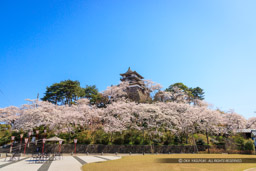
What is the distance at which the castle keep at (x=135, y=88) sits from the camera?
42709mm

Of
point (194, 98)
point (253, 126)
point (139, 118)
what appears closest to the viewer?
point (139, 118)

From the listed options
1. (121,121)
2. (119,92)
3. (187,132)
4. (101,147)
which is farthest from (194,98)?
(101,147)

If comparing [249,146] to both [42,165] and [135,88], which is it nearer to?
[42,165]

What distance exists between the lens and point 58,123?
27.5 m

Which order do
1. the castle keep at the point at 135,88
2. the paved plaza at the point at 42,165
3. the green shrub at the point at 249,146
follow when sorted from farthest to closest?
1. the castle keep at the point at 135,88
2. the green shrub at the point at 249,146
3. the paved plaza at the point at 42,165

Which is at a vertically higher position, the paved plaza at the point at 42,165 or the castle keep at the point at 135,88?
the castle keep at the point at 135,88

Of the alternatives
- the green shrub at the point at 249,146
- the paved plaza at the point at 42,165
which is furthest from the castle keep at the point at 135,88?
the paved plaza at the point at 42,165

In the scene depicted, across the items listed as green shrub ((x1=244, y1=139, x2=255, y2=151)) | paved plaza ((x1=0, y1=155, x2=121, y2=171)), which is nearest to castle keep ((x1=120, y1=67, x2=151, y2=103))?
green shrub ((x1=244, y1=139, x2=255, y2=151))

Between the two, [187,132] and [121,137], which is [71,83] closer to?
[121,137]

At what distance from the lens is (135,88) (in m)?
45.4

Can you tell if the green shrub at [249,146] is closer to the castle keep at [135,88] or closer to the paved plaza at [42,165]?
the castle keep at [135,88]

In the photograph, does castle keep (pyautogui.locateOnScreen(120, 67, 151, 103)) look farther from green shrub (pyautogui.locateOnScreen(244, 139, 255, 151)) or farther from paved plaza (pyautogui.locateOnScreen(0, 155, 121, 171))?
paved plaza (pyautogui.locateOnScreen(0, 155, 121, 171))

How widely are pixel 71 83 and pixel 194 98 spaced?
127 feet

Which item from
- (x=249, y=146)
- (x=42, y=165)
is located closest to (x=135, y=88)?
(x=249, y=146)
